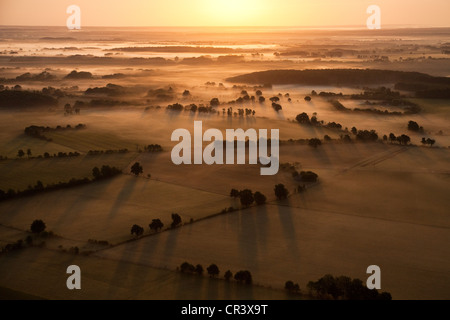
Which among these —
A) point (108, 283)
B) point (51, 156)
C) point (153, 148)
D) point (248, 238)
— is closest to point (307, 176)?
point (248, 238)

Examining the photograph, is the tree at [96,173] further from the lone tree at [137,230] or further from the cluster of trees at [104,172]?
the lone tree at [137,230]

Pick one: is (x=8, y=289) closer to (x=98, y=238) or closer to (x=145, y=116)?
(x=98, y=238)

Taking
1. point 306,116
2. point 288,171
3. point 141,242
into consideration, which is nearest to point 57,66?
point 306,116

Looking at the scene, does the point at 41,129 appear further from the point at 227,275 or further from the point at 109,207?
the point at 227,275

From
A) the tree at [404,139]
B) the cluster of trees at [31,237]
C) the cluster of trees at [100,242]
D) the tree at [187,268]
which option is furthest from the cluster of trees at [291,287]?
the tree at [404,139]

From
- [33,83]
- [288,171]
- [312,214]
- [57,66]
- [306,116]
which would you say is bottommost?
[312,214]
